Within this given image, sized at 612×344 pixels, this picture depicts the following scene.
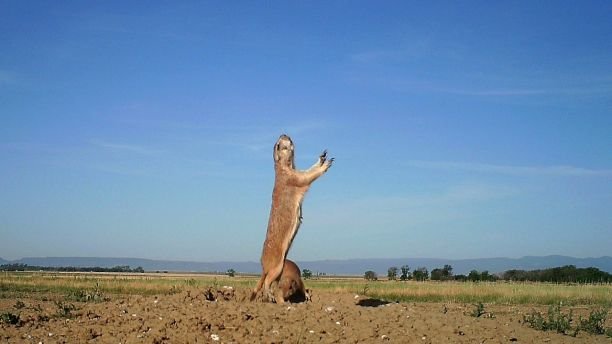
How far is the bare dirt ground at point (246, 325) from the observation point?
9.09m

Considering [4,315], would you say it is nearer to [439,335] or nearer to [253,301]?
[253,301]

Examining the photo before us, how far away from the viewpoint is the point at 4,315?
34.9 feet

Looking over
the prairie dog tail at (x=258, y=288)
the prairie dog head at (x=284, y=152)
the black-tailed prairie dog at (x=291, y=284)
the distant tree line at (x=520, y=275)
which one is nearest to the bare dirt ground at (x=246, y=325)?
the prairie dog tail at (x=258, y=288)

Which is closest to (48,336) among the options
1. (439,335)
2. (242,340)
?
(242,340)

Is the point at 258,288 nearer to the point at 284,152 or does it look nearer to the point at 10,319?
the point at 284,152

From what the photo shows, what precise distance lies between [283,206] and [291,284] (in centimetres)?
196

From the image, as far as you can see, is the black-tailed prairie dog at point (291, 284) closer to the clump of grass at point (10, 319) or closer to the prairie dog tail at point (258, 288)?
the prairie dog tail at point (258, 288)

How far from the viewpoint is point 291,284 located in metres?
12.5

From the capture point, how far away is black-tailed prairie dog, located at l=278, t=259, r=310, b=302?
1245cm

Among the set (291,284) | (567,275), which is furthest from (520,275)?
(291,284)

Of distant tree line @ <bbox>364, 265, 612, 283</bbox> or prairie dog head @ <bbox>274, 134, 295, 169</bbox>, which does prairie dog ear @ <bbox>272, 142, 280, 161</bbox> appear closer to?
prairie dog head @ <bbox>274, 134, 295, 169</bbox>

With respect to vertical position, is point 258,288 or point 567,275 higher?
point 258,288

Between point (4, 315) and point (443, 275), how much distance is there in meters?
86.6

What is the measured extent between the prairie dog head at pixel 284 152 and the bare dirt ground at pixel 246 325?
2.52 meters
